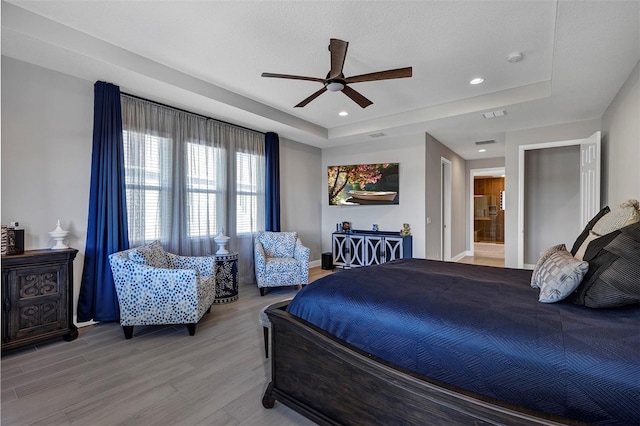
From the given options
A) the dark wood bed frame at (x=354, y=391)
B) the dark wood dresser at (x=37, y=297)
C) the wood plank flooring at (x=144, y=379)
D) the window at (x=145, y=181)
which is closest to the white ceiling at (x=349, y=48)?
the window at (x=145, y=181)

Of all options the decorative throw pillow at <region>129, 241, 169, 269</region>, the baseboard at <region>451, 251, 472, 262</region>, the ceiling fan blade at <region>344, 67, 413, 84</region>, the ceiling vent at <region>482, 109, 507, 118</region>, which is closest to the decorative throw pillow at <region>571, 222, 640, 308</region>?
the ceiling fan blade at <region>344, 67, 413, 84</region>

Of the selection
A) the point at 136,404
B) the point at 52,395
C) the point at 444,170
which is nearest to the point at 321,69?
the point at 136,404

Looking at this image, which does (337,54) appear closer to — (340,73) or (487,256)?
(340,73)

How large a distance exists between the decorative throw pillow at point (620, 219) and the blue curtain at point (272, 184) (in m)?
4.22

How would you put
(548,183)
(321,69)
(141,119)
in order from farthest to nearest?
(548,183) < (141,119) < (321,69)

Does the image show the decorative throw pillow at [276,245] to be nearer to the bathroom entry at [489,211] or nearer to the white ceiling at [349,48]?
the white ceiling at [349,48]

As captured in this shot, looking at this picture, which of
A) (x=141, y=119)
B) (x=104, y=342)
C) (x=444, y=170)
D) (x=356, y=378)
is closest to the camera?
(x=356, y=378)

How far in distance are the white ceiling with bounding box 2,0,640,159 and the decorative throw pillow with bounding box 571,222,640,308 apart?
1581 millimetres

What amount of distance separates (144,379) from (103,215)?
1.84 m

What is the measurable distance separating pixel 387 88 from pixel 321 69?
97cm

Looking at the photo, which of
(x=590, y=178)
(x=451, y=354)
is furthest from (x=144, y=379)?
(x=590, y=178)

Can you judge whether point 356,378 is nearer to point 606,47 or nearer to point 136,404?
point 136,404

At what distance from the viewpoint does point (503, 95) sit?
3805 millimetres

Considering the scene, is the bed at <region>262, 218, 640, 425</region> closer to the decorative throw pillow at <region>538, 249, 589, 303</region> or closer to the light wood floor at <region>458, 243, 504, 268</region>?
the decorative throw pillow at <region>538, 249, 589, 303</region>
